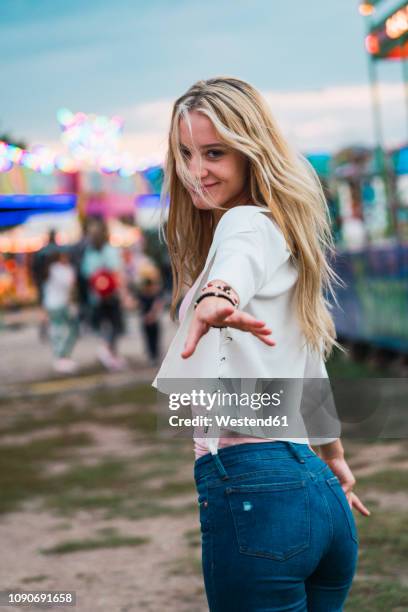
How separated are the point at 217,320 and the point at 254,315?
0.79ft

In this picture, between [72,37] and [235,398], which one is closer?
[235,398]

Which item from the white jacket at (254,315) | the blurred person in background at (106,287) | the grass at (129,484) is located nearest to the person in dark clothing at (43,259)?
the blurred person in background at (106,287)

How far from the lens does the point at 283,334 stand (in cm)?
192

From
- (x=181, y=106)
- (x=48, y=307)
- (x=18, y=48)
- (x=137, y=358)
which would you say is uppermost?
(x=18, y=48)

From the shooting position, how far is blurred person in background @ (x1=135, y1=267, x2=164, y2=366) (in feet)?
43.9

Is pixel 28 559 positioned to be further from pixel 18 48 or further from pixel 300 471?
pixel 18 48

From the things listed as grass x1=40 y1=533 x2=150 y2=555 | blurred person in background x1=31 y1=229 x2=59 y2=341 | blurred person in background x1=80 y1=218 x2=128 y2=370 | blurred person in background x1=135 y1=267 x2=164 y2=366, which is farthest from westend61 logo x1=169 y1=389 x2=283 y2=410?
blurred person in background x1=31 y1=229 x2=59 y2=341

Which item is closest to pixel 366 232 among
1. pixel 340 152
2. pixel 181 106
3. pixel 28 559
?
A: pixel 340 152

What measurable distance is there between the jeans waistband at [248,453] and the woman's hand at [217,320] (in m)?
0.32

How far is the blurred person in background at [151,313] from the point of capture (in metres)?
13.4

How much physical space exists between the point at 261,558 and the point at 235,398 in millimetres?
285

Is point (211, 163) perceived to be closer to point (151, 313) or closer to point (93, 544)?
point (93, 544)

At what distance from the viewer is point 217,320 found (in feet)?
5.33

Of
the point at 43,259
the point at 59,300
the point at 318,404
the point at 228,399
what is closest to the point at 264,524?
the point at 228,399
